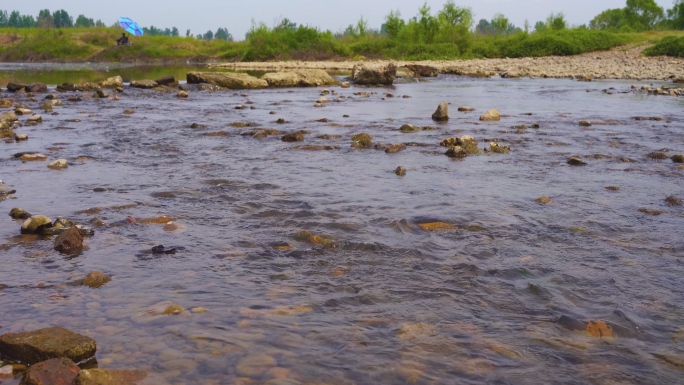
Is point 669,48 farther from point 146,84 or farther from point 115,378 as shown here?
point 115,378

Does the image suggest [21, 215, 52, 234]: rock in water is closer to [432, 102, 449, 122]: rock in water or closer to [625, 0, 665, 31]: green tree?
[432, 102, 449, 122]: rock in water

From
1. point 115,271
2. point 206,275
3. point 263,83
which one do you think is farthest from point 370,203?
point 263,83

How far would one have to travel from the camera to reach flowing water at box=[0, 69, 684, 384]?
316cm

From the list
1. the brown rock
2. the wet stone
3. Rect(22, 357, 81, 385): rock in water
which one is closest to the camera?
Rect(22, 357, 81, 385): rock in water

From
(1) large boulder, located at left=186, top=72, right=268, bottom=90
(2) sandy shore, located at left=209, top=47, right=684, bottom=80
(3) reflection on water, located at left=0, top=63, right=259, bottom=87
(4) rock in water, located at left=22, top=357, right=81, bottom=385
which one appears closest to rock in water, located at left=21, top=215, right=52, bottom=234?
(4) rock in water, located at left=22, top=357, right=81, bottom=385

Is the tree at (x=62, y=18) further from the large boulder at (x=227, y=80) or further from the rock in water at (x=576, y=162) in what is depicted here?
the rock in water at (x=576, y=162)

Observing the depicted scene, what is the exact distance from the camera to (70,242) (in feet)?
15.1

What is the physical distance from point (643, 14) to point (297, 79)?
64680mm

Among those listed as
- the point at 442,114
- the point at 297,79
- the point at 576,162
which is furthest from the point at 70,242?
the point at 297,79

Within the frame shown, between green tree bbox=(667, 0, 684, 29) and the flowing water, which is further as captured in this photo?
green tree bbox=(667, 0, 684, 29)

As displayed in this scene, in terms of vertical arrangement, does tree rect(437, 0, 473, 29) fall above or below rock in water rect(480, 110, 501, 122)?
above

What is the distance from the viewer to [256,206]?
5.99m

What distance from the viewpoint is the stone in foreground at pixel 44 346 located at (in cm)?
299

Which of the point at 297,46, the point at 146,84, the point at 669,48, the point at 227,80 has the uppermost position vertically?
the point at 297,46
